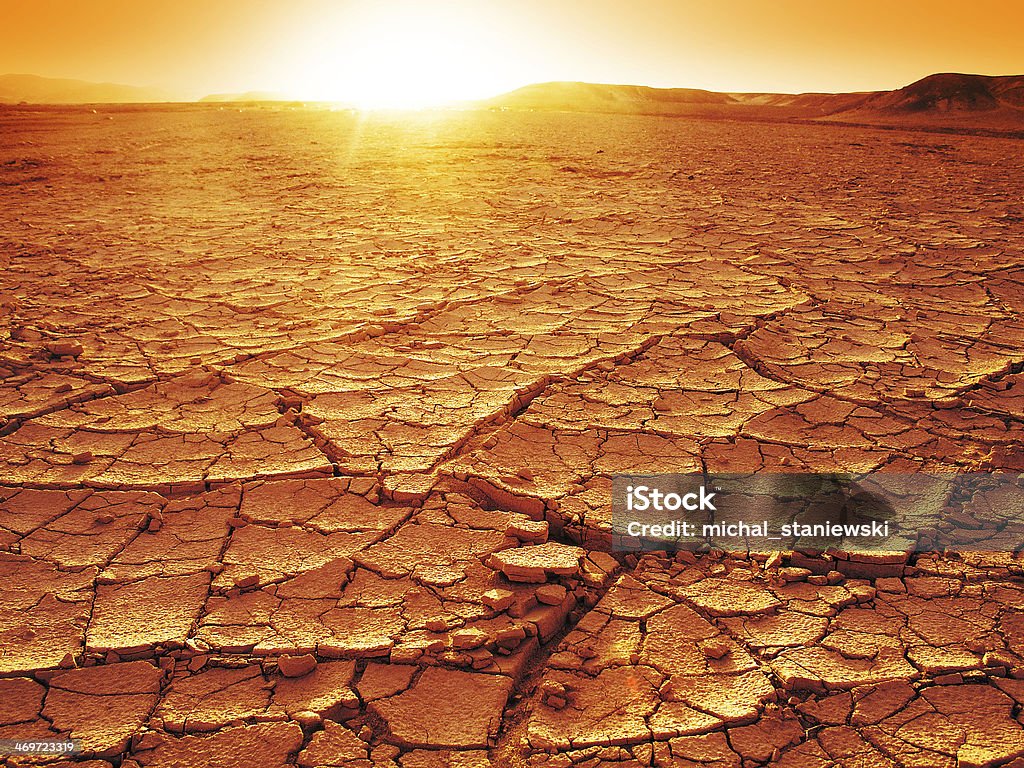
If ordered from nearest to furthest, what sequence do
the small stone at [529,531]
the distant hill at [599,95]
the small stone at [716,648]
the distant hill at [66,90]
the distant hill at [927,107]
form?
the small stone at [716,648] < the small stone at [529,531] < the distant hill at [927,107] < the distant hill at [599,95] < the distant hill at [66,90]

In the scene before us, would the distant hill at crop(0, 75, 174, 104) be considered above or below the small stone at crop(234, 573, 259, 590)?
above

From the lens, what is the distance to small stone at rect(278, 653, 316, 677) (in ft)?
4.88

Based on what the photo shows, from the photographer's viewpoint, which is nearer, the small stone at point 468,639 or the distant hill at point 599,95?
the small stone at point 468,639

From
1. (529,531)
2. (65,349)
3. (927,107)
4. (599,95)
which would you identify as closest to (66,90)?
(599,95)

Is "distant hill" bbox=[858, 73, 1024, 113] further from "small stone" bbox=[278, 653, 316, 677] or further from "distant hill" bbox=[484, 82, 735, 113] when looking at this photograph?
"small stone" bbox=[278, 653, 316, 677]

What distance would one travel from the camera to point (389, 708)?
1.43m

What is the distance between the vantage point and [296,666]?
4.89 feet

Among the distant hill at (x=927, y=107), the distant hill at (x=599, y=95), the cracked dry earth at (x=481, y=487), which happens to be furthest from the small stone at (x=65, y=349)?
the distant hill at (x=599, y=95)

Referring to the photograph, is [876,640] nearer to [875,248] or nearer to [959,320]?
[959,320]

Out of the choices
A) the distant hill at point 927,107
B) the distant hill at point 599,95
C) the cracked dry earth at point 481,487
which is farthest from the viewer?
the distant hill at point 599,95

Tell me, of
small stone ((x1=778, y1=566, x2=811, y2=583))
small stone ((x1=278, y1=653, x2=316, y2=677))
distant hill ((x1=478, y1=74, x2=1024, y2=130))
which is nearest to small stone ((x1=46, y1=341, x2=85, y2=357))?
small stone ((x1=278, y1=653, x2=316, y2=677))

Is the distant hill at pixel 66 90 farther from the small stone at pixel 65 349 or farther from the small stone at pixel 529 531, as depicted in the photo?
the small stone at pixel 529 531

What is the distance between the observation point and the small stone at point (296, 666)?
1488 millimetres

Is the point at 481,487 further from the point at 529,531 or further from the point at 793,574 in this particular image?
the point at 793,574
